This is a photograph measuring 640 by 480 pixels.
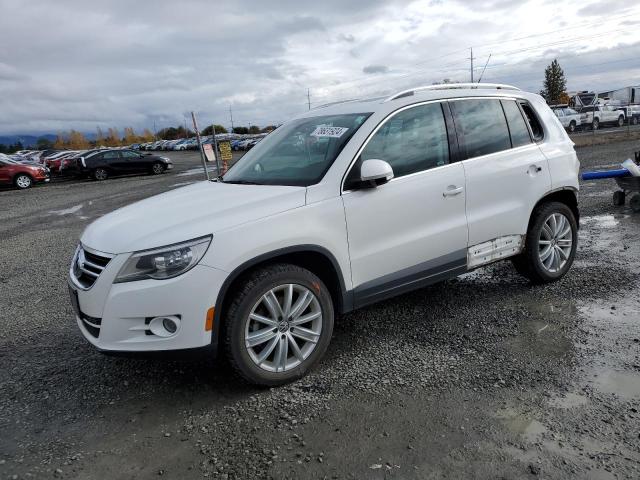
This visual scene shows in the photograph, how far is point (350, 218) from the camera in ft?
11.8

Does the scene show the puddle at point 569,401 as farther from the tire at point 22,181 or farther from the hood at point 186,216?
the tire at point 22,181

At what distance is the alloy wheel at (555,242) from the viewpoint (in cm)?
495

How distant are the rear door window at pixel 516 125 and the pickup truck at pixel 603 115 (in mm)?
29314

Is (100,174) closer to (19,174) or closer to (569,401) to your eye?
(19,174)

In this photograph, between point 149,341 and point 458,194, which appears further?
point 458,194

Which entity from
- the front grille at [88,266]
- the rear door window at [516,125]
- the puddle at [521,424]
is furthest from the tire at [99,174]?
the puddle at [521,424]

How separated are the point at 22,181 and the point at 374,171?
2459cm

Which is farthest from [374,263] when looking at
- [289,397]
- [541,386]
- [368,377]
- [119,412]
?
[119,412]

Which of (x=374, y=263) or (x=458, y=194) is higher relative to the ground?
(x=458, y=194)

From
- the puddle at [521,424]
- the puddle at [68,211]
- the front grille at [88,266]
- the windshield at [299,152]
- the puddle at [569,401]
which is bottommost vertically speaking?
the puddle at [569,401]

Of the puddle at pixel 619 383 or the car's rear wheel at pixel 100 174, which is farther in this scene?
the car's rear wheel at pixel 100 174

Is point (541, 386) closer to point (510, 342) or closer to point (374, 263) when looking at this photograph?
point (510, 342)

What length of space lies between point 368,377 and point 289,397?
570 mm

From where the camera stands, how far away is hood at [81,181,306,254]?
3.14m
